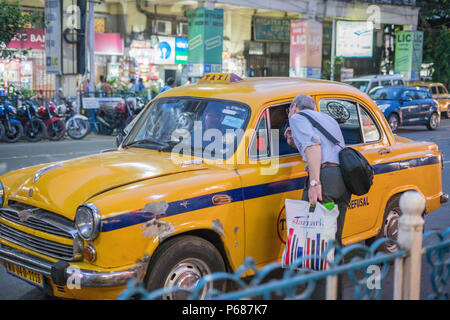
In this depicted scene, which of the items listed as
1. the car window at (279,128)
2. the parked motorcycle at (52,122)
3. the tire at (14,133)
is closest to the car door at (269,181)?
the car window at (279,128)

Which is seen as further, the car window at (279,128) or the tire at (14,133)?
the tire at (14,133)

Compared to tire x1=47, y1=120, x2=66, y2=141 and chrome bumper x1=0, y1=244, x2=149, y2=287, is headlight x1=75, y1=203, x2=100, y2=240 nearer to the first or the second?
chrome bumper x1=0, y1=244, x2=149, y2=287

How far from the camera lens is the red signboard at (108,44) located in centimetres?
2294

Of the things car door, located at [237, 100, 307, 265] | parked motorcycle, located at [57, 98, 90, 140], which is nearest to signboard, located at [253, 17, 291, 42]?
parked motorcycle, located at [57, 98, 90, 140]

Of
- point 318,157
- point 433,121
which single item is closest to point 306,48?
point 433,121

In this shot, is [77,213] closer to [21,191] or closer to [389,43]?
[21,191]

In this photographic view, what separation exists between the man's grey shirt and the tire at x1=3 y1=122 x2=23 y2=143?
12146mm

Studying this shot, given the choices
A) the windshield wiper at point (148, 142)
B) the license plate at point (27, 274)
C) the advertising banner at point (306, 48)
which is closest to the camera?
the license plate at point (27, 274)

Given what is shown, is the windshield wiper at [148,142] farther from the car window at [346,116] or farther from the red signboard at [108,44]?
the red signboard at [108,44]

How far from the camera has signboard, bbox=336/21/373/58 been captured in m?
28.7

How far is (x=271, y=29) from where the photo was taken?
2916 cm

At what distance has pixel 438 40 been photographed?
32.2m

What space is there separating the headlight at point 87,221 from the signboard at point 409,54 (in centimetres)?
3019
